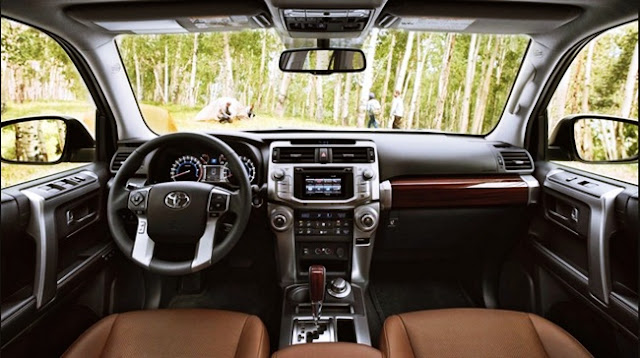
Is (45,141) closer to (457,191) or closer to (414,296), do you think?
(457,191)

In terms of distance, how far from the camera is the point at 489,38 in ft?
10.1

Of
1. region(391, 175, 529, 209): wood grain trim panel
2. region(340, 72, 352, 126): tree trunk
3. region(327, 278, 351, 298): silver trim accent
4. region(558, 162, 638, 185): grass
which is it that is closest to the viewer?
region(558, 162, 638, 185): grass

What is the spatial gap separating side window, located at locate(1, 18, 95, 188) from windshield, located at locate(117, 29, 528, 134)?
1.32 ft

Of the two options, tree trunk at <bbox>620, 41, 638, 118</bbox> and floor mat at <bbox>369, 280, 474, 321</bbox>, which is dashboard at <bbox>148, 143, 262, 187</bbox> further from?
tree trunk at <bbox>620, 41, 638, 118</bbox>

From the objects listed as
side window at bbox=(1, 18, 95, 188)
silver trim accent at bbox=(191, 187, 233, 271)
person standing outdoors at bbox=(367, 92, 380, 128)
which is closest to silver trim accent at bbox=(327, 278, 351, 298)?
silver trim accent at bbox=(191, 187, 233, 271)

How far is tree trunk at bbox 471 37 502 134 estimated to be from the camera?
10.4 feet

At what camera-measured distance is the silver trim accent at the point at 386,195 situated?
8.51 feet

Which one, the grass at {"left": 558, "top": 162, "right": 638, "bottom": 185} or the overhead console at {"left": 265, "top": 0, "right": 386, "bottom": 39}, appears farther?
the grass at {"left": 558, "top": 162, "right": 638, "bottom": 185}

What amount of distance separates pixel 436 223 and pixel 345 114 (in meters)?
1.01

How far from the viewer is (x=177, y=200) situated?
1933 mm

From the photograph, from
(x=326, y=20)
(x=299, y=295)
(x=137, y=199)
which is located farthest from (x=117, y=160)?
(x=326, y=20)

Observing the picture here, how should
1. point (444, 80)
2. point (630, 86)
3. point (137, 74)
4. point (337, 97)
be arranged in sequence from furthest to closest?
point (444, 80) → point (337, 97) → point (137, 74) → point (630, 86)

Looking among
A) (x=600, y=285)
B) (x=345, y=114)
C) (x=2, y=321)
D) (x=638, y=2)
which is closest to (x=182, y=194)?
(x=2, y=321)

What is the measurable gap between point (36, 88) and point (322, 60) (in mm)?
1566
